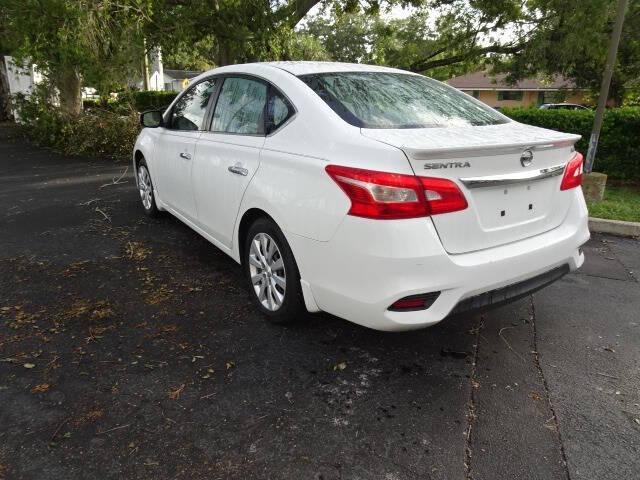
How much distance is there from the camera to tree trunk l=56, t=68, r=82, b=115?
12.9m

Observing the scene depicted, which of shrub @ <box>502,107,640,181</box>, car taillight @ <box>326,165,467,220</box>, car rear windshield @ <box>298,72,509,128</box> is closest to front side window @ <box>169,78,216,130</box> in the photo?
car rear windshield @ <box>298,72,509,128</box>

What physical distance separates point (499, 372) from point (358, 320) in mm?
919

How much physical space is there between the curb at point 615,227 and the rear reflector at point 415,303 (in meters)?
4.19

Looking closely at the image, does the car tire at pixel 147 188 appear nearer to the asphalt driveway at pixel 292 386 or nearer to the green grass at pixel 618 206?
the asphalt driveway at pixel 292 386

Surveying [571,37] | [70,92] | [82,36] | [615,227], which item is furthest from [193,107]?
[571,37]

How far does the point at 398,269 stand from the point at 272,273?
3.59 ft

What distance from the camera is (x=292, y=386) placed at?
2676 millimetres

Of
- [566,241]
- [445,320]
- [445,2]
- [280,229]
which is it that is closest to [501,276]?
[445,320]

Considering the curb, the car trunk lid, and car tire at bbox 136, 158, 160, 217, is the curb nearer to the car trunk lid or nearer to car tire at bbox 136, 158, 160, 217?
the car trunk lid

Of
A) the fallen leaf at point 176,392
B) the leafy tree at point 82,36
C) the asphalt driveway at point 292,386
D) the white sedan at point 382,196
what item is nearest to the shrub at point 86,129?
the leafy tree at point 82,36

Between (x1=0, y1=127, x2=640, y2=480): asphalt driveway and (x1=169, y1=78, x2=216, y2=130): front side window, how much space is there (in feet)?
4.24

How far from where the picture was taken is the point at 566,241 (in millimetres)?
2906

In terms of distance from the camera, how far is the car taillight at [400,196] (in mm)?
2334

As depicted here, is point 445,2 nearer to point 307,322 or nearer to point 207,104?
point 207,104
